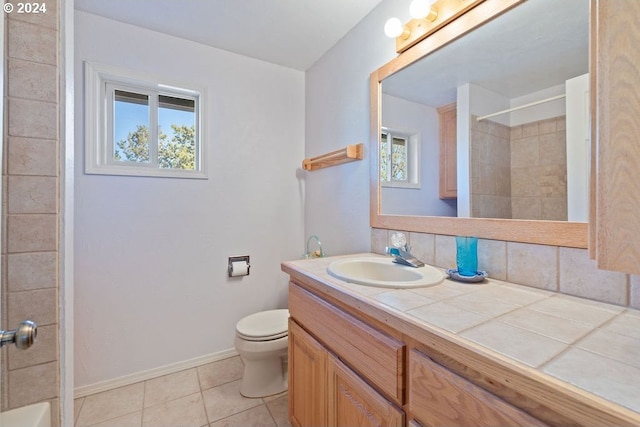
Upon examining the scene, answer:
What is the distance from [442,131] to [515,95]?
0.29 m

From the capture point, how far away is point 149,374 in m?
1.81

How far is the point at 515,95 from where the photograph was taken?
982 millimetres

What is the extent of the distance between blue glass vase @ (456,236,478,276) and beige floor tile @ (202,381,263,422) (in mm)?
1378

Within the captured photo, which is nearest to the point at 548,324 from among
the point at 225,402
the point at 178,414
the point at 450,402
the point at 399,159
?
the point at 450,402

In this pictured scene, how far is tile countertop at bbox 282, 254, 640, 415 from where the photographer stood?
0.43 m

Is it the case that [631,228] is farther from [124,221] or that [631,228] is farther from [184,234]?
[124,221]

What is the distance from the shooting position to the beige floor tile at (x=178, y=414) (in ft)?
4.66

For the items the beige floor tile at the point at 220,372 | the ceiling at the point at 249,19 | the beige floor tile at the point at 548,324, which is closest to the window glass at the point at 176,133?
the ceiling at the point at 249,19

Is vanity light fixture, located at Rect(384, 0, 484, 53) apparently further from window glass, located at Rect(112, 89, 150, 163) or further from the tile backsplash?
window glass, located at Rect(112, 89, 150, 163)

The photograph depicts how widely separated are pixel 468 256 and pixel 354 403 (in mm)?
657

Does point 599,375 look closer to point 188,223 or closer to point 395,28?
point 395,28

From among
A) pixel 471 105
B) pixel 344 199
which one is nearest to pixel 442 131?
pixel 471 105

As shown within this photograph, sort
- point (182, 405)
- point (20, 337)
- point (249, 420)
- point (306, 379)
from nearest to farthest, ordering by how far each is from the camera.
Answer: point (20, 337)
point (306, 379)
point (249, 420)
point (182, 405)

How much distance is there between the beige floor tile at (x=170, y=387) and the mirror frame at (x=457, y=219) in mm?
1555
